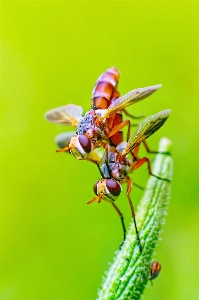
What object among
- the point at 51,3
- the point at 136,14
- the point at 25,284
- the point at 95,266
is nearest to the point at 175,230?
the point at 95,266

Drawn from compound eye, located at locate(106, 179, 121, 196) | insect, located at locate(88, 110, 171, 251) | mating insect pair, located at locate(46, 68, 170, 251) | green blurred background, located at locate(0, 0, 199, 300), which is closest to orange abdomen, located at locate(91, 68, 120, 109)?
mating insect pair, located at locate(46, 68, 170, 251)

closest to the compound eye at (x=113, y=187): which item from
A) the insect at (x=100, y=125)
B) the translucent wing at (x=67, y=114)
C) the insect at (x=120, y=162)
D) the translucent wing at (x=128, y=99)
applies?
the insect at (x=120, y=162)

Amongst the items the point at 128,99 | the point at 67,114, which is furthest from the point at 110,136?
the point at 67,114

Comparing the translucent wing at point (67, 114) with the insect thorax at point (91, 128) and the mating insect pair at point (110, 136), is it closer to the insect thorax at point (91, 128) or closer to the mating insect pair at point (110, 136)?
the mating insect pair at point (110, 136)

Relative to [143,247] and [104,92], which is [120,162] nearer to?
[104,92]

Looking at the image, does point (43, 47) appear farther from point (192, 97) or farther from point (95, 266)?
point (95, 266)
